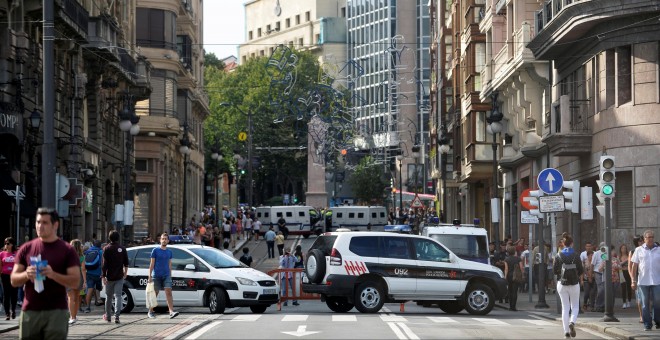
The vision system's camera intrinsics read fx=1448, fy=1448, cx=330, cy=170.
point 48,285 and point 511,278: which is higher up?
point 48,285

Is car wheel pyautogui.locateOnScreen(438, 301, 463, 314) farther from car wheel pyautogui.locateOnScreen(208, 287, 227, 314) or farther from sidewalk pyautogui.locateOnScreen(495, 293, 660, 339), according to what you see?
car wheel pyautogui.locateOnScreen(208, 287, 227, 314)

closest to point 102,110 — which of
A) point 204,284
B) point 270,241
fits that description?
point 270,241

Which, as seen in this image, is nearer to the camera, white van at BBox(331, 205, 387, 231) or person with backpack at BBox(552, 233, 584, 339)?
person with backpack at BBox(552, 233, 584, 339)

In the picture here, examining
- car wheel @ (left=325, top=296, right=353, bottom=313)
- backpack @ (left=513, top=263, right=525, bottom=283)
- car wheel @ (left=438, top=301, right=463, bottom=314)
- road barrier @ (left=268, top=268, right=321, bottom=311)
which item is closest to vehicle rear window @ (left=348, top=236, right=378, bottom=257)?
car wheel @ (left=325, top=296, right=353, bottom=313)

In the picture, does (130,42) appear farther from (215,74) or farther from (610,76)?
(215,74)

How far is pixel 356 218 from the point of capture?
9700 cm

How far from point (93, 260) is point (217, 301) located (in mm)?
3214

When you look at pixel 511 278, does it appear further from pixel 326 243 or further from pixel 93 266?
pixel 93 266

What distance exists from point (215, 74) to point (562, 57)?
103082 mm

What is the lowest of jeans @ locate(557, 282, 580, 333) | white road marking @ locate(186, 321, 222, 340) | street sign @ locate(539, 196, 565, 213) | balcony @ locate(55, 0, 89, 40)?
white road marking @ locate(186, 321, 222, 340)

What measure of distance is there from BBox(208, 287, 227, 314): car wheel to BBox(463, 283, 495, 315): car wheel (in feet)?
17.7

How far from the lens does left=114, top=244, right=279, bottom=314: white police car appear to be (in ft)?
104

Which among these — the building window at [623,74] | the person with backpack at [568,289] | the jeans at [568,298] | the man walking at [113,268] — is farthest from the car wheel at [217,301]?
the building window at [623,74]

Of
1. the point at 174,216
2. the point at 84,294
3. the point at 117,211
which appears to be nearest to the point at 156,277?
the point at 84,294
